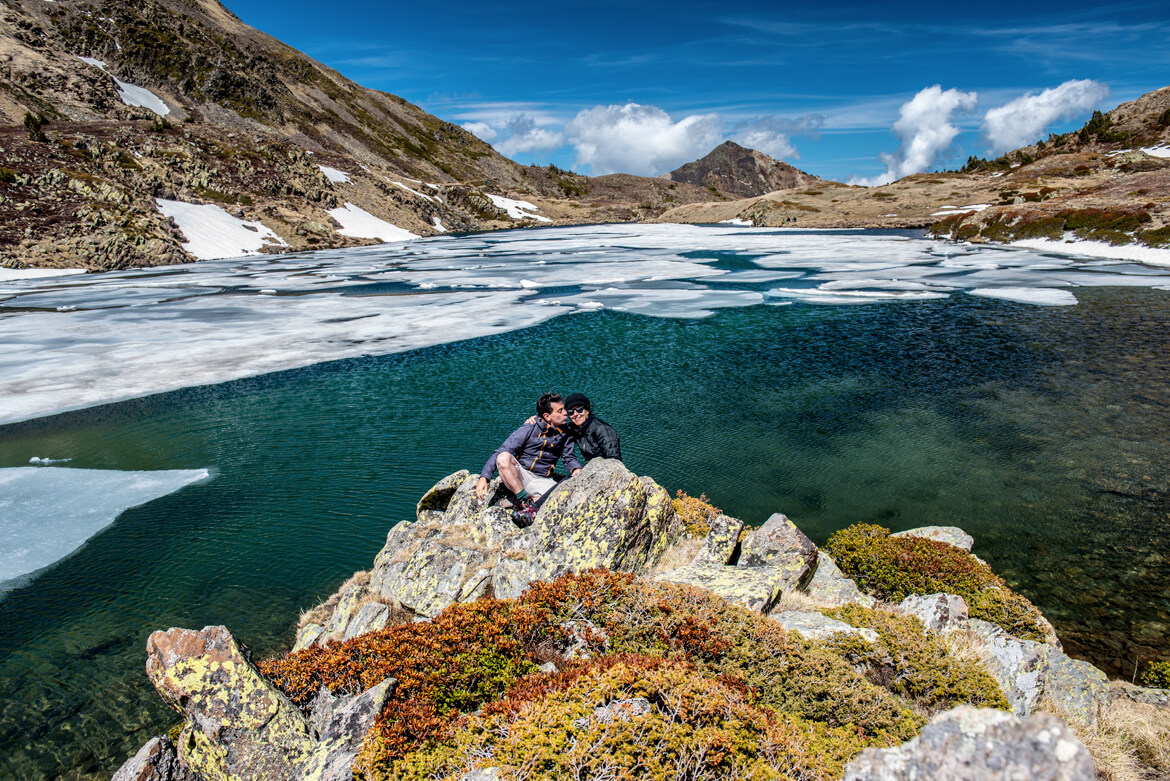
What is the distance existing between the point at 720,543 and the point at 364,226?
110 metres

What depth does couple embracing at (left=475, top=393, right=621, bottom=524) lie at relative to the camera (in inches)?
420

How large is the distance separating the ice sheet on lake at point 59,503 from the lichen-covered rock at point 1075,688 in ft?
56.4

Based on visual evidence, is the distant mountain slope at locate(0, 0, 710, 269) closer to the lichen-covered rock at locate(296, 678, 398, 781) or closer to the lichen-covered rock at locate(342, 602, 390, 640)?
the lichen-covered rock at locate(342, 602, 390, 640)

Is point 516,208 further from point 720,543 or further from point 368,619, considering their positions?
point 368,619

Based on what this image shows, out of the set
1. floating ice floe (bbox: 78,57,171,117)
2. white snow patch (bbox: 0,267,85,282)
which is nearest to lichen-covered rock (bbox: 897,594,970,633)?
white snow patch (bbox: 0,267,85,282)

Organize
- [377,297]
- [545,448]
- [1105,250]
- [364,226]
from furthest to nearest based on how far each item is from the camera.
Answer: [364,226] → [1105,250] → [377,297] → [545,448]

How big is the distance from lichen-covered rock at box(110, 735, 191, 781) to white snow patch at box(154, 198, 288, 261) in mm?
84682

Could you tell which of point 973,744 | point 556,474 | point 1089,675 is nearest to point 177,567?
point 556,474

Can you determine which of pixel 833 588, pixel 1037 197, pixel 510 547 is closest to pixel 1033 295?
pixel 833 588

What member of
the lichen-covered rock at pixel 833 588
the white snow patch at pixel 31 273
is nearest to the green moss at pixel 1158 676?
the lichen-covered rock at pixel 833 588

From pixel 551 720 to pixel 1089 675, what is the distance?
6.71 metres

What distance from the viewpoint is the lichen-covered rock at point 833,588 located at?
31.3 feet

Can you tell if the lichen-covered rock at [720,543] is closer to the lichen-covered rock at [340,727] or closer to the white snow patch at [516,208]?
the lichen-covered rock at [340,727]

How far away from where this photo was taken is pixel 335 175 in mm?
117812
